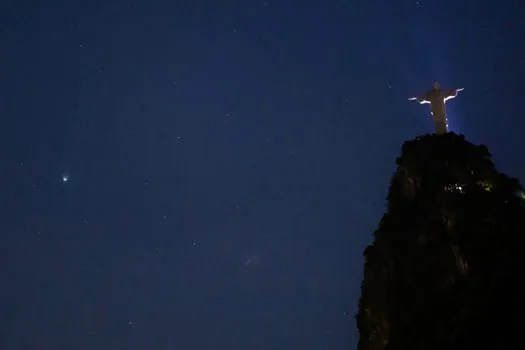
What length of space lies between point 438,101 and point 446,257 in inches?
502

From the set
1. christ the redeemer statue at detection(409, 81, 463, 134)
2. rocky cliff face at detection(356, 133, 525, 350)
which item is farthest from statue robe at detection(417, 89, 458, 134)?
rocky cliff face at detection(356, 133, 525, 350)

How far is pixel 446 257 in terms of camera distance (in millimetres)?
27453

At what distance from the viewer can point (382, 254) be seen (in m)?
30.6

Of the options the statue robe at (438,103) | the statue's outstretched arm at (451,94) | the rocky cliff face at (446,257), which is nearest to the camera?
the rocky cliff face at (446,257)

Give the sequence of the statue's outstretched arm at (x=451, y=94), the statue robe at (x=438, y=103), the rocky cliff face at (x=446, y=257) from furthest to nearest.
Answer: the statue's outstretched arm at (x=451, y=94) → the statue robe at (x=438, y=103) → the rocky cliff face at (x=446, y=257)

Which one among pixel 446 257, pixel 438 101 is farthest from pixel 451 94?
pixel 446 257

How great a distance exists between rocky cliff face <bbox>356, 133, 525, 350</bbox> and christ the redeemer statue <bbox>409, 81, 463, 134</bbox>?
3.03 metres

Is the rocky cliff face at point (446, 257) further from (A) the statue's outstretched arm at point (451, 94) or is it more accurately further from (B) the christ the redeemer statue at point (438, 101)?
(A) the statue's outstretched arm at point (451, 94)

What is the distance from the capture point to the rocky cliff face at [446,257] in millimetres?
24609

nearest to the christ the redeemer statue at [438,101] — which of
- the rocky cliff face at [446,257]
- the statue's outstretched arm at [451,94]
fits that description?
the statue's outstretched arm at [451,94]

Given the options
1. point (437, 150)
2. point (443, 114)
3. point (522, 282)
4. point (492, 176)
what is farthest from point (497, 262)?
point (443, 114)

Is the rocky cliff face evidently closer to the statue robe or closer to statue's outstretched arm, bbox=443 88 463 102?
the statue robe

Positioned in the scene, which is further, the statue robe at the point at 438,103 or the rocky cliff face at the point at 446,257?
the statue robe at the point at 438,103

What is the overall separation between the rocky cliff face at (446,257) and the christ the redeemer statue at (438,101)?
303 centimetres
